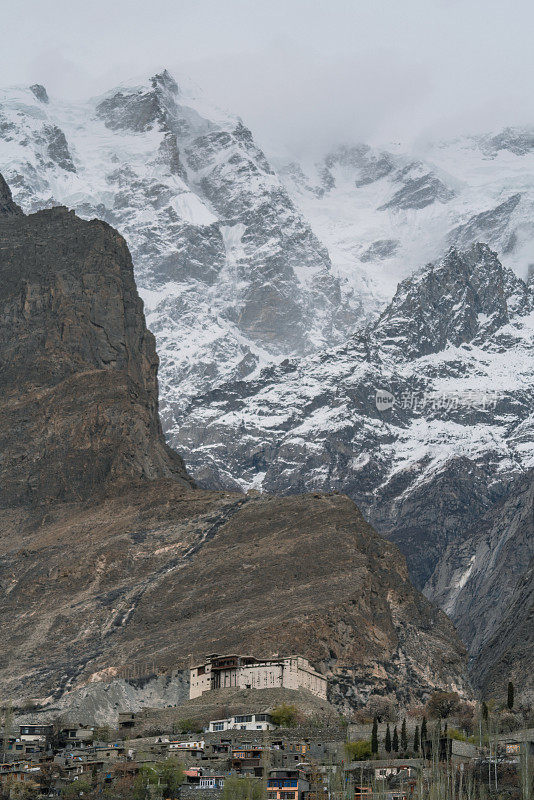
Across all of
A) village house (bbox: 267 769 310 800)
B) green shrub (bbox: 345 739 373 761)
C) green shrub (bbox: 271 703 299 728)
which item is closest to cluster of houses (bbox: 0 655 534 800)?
village house (bbox: 267 769 310 800)

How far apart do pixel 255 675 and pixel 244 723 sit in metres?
19.6

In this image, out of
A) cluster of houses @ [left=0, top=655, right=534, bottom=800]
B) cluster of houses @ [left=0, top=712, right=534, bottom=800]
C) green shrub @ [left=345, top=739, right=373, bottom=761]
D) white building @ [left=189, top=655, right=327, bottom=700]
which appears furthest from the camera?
white building @ [left=189, top=655, right=327, bottom=700]

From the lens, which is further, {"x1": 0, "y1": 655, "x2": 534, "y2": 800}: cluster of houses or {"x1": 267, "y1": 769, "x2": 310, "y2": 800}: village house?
{"x1": 0, "y1": 655, "x2": 534, "y2": 800}: cluster of houses

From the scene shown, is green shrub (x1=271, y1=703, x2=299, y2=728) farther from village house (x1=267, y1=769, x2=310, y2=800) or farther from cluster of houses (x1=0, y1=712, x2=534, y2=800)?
village house (x1=267, y1=769, x2=310, y2=800)

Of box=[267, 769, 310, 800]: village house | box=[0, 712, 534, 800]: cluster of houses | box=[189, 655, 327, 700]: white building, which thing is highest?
box=[189, 655, 327, 700]: white building

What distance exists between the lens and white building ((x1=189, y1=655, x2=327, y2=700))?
7121 inches

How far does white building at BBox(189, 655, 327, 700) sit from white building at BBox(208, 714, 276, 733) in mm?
14687

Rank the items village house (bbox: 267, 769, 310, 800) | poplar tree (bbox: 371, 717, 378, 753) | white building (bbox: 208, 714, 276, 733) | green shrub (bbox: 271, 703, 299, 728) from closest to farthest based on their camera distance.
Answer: village house (bbox: 267, 769, 310, 800) < poplar tree (bbox: 371, 717, 378, 753) < white building (bbox: 208, 714, 276, 733) < green shrub (bbox: 271, 703, 299, 728)

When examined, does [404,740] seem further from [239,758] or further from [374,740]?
[239,758]

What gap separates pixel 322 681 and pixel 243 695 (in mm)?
12750

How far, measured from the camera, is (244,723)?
534 ft

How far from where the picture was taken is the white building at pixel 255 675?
7121 inches

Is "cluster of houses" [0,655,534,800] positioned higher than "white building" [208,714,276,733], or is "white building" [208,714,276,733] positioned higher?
"white building" [208,714,276,733]

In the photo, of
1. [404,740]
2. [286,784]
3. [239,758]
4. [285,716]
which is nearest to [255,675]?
[285,716]
